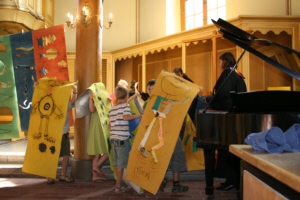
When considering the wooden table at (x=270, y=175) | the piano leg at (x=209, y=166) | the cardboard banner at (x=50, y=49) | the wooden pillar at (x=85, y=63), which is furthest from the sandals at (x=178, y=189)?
the wooden table at (x=270, y=175)

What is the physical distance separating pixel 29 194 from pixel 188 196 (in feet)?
5.82

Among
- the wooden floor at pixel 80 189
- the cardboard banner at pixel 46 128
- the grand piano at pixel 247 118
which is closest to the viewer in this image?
the grand piano at pixel 247 118

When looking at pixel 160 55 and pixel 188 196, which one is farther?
pixel 160 55

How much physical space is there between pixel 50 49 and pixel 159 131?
6.72ft

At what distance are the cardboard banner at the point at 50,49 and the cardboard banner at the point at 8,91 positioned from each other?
1.10 ft

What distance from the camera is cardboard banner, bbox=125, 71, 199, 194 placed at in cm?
320

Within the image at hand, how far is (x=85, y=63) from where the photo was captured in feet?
14.5

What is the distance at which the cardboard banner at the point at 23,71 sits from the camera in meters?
4.30

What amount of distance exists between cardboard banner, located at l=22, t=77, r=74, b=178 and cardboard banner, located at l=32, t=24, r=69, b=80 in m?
0.36

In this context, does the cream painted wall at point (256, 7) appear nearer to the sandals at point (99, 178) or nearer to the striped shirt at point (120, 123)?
the striped shirt at point (120, 123)

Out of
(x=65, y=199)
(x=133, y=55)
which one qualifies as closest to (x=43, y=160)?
(x=65, y=199)

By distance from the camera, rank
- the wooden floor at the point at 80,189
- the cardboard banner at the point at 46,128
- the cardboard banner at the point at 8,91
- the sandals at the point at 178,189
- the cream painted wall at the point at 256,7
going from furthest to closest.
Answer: the cream painted wall at the point at 256,7, the cardboard banner at the point at 8,91, the cardboard banner at the point at 46,128, the sandals at the point at 178,189, the wooden floor at the point at 80,189

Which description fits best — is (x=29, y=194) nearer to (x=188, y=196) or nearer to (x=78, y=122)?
(x=78, y=122)

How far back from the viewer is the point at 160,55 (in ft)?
28.2
